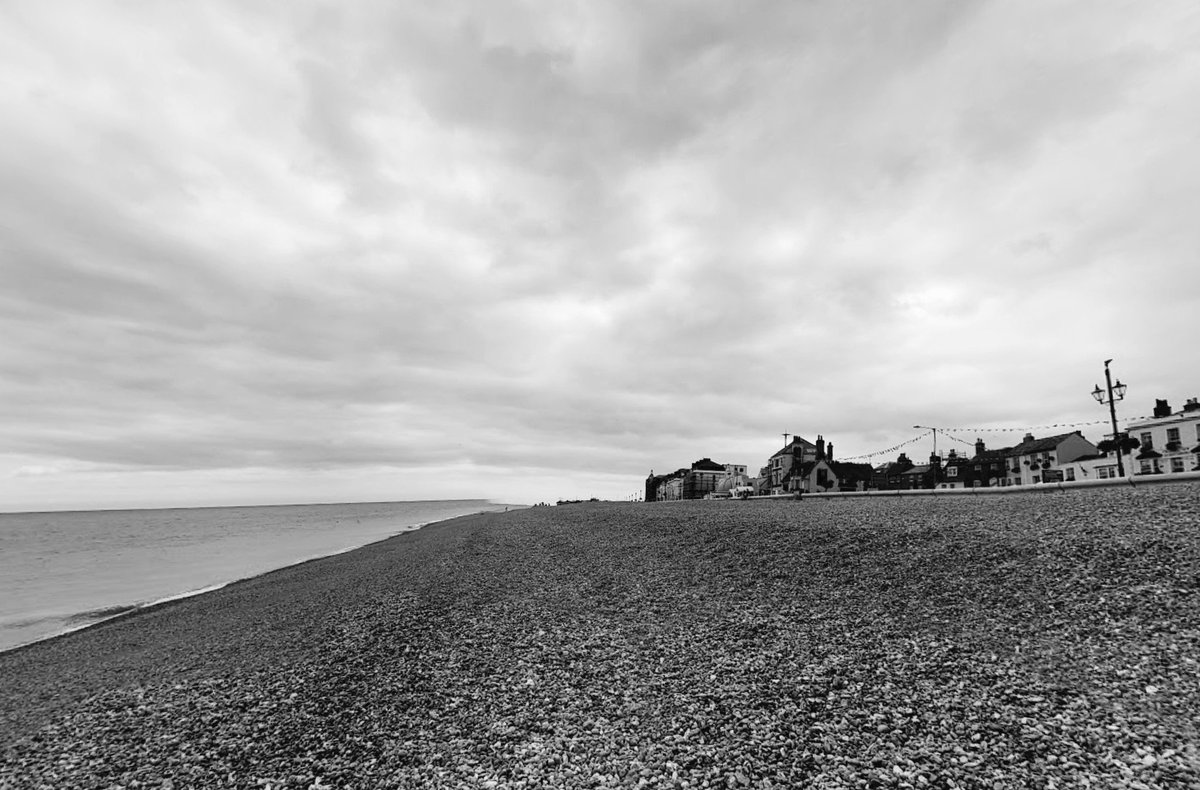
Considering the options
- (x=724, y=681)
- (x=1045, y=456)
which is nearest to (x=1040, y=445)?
(x=1045, y=456)

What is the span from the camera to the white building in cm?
5969

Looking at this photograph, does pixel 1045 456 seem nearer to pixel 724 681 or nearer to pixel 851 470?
pixel 851 470

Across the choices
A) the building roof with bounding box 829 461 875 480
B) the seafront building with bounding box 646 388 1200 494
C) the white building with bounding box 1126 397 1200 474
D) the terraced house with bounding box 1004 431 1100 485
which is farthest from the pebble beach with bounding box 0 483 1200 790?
the building roof with bounding box 829 461 875 480

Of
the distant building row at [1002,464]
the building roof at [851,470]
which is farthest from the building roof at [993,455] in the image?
the building roof at [851,470]

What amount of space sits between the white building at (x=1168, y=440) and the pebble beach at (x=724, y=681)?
58804mm

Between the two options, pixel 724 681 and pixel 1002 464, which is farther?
pixel 1002 464

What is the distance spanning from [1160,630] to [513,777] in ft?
31.7

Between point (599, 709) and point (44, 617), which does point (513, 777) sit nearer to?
point (599, 709)

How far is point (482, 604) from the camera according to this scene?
18031mm

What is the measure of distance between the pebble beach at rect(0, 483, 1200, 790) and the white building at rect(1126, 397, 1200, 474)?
58804mm

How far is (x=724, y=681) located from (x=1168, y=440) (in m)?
79.4

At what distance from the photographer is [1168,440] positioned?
62688 millimetres

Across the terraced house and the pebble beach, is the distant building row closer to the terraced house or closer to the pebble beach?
the terraced house

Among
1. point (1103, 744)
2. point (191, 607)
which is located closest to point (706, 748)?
point (1103, 744)
